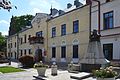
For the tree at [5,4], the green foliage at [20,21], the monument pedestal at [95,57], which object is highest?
the green foliage at [20,21]

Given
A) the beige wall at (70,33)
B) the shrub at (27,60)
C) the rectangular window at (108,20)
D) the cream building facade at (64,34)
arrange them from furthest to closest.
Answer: the shrub at (27,60) < the cream building facade at (64,34) < the beige wall at (70,33) < the rectangular window at (108,20)

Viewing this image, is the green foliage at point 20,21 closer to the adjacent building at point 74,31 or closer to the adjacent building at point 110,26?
the adjacent building at point 74,31

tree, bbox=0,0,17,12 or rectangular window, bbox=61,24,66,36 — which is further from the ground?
rectangular window, bbox=61,24,66,36

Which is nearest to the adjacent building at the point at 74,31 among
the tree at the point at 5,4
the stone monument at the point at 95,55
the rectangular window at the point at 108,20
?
the rectangular window at the point at 108,20

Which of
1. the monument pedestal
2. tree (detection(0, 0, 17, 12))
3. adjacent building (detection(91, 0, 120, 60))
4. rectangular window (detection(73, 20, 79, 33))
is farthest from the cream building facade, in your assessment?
tree (detection(0, 0, 17, 12))

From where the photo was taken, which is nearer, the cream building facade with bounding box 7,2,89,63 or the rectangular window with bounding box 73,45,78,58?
the cream building facade with bounding box 7,2,89,63

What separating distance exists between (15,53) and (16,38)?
3.99 metres

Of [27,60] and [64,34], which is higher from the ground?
[64,34]

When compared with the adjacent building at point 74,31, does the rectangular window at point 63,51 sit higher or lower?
lower

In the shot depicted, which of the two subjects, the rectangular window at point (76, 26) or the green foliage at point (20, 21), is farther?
the green foliage at point (20, 21)

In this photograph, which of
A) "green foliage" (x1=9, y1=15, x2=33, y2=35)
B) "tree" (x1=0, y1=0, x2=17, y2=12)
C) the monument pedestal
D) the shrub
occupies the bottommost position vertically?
the shrub

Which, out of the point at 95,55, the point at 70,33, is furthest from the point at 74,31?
the point at 95,55

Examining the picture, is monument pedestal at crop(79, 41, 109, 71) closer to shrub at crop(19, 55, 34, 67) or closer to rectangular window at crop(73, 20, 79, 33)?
rectangular window at crop(73, 20, 79, 33)

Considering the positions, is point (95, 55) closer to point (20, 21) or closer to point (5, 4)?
point (5, 4)
